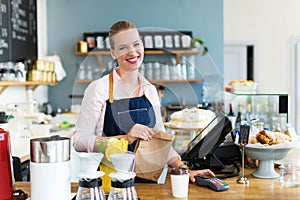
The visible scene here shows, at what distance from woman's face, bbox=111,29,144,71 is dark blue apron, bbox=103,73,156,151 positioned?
0.09 meters

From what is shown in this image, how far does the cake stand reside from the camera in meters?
1.68

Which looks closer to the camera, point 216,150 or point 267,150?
point 267,150

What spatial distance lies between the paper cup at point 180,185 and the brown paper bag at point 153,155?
0.12 meters

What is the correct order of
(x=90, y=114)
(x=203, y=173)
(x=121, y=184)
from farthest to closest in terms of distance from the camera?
1. (x=203, y=173)
2. (x=90, y=114)
3. (x=121, y=184)

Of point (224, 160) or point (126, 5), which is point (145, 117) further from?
point (126, 5)

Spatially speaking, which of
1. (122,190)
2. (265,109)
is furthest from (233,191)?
(265,109)

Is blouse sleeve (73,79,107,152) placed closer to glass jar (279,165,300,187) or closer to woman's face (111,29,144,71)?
woman's face (111,29,144,71)

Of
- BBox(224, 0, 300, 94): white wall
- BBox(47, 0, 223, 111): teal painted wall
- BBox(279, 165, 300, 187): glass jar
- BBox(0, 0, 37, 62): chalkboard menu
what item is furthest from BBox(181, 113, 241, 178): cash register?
BBox(224, 0, 300, 94): white wall

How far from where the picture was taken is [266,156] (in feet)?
5.58

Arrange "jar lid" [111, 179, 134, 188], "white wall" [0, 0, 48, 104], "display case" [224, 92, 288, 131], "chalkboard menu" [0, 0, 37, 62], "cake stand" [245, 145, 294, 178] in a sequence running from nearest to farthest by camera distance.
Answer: "jar lid" [111, 179, 134, 188] → "cake stand" [245, 145, 294, 178] → "display case" [224, 92, 288, 131] → "chalkboard menu" [0, 0, 37, 62] → "white wall" [0, 0, 48, 104]

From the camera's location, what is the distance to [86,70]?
1620 mm

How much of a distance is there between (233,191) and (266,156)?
262 millimetres

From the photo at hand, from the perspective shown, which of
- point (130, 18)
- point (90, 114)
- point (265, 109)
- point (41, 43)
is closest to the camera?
point (90, 114)

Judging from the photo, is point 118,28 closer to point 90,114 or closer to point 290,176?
point 90,114
